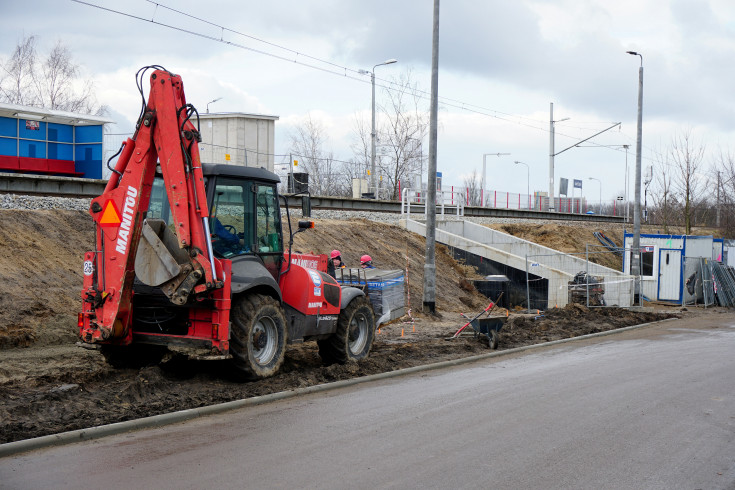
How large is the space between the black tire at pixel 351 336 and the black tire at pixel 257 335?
1.75m

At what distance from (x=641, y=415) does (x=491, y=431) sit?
7.08ft

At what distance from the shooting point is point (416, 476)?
6348 mm

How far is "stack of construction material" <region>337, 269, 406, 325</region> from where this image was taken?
53.3 feet

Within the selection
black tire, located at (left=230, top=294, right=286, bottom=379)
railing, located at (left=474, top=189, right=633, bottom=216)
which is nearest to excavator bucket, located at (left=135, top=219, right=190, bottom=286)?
black tire, located at (left=230, top=294, right=286, bottom=379)

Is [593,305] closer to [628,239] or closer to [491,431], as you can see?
[628,239]

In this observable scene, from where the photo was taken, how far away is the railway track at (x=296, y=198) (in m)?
17.3

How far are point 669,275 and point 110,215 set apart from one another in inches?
1014

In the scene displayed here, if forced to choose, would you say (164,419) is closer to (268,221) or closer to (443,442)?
(443,442)

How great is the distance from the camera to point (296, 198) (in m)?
22.7

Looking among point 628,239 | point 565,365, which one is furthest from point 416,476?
point 628,239

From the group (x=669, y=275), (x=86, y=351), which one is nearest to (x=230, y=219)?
(x=86, y=351)

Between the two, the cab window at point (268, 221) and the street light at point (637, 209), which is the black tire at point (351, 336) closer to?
the cab window at point (268, 221)

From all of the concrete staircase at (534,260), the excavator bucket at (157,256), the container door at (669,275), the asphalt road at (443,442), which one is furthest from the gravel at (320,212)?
the asphalt road at (443,442)

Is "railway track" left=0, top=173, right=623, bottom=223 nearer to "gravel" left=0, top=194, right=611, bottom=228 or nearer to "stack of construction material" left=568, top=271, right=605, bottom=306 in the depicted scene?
"gravel" left=0, top=194, right=611, bottom=228
